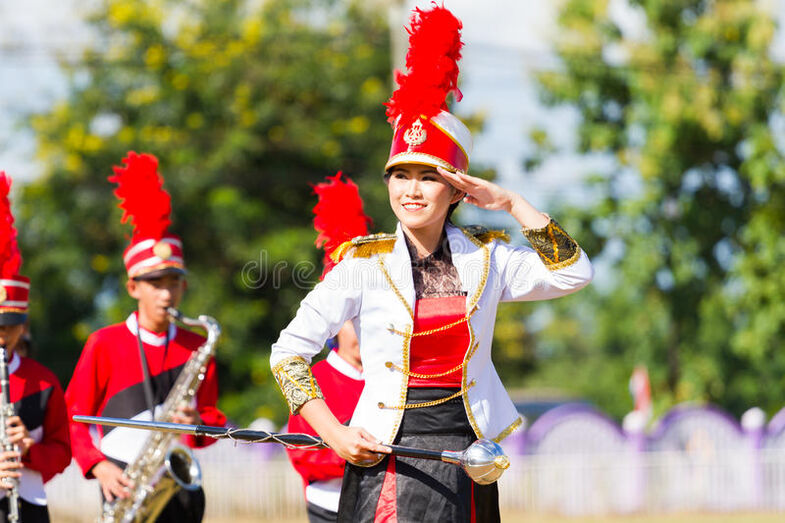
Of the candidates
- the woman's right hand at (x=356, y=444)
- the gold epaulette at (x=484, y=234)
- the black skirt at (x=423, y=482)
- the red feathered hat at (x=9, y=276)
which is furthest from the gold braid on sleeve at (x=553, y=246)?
the red feathered hat at (x=9, y=276)

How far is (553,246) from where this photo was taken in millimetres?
3875

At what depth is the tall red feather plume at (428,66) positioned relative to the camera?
3.88 m

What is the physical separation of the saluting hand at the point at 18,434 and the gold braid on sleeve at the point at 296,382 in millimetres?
1980

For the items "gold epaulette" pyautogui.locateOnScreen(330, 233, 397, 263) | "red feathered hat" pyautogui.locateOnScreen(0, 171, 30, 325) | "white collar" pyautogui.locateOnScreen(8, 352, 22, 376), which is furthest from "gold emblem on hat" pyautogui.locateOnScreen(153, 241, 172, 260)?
"gold epaulette" pyautogui.locateOnScreen(330, 233, 397, 263)

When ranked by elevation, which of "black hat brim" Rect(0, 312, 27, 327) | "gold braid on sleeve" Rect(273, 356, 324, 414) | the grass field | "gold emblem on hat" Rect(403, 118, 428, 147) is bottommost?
the grass field

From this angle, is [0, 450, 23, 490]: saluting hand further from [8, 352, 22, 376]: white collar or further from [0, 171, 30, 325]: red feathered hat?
[0, 171, 30, 325]: red feathered hat

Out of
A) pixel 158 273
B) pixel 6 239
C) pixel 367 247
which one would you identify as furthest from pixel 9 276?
pixel 367 247

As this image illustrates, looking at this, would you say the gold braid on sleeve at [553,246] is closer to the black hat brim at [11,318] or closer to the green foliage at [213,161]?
the black hat brim at [11,318]

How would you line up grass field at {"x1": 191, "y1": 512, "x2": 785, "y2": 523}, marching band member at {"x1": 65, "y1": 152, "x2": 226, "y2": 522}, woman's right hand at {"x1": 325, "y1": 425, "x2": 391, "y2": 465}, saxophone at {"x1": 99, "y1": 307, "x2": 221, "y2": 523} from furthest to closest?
grass field at {"x1": 191, "y1": 512, "x2": 785, "y2": 523} → saxophone at {"x1": 99, "y1": 307, "x2": 221, "y2": 523} → marching band member at {"x1": 65, "y1": 152, "x2": 226, "y2": 522} → woman's right hand at {"x1": 325, "y1": 425, "x2": 391, "y2": 465}

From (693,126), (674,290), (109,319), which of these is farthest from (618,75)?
(109,319)

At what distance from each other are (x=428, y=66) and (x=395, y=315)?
93 centimetres

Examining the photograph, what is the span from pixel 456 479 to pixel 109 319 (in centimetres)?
1436

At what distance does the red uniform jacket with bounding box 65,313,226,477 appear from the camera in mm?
5898

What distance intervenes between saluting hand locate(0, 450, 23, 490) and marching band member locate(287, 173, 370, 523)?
1389 mm
